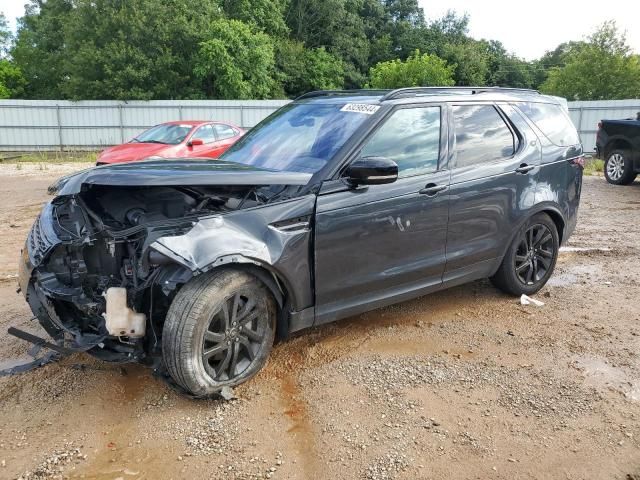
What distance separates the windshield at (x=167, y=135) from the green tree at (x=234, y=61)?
1824 centimetres

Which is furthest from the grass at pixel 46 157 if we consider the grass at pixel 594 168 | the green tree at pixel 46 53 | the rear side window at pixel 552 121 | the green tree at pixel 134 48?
the rear side window at pixel 552 121

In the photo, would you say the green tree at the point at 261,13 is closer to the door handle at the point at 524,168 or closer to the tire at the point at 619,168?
the tire at the point at 619,168

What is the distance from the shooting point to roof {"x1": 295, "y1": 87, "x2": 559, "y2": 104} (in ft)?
13.8

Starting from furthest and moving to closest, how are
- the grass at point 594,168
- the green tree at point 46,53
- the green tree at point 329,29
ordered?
the green tree at point 329,29 → the green tree at point 46,53 → the grass at point 594,168

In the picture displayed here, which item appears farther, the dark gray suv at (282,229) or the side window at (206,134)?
the side window at (206,134)

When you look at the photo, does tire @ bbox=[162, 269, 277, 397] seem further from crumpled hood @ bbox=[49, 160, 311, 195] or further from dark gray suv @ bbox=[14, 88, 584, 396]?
crumpled hood @ bbox=[49, 160, 311, 195]

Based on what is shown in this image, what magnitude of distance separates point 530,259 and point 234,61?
1117 inches

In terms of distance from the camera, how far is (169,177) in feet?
10.4

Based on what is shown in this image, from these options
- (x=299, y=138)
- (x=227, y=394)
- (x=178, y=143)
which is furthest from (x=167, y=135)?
(x=227, y=394)

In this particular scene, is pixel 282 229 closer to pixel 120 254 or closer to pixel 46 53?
pixel 120 254

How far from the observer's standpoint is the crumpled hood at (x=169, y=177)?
124 inches

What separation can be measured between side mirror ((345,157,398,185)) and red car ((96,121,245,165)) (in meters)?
8.16

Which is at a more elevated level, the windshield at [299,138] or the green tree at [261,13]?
the green tree at [261,13]

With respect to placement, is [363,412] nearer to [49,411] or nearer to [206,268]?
[206,268]
